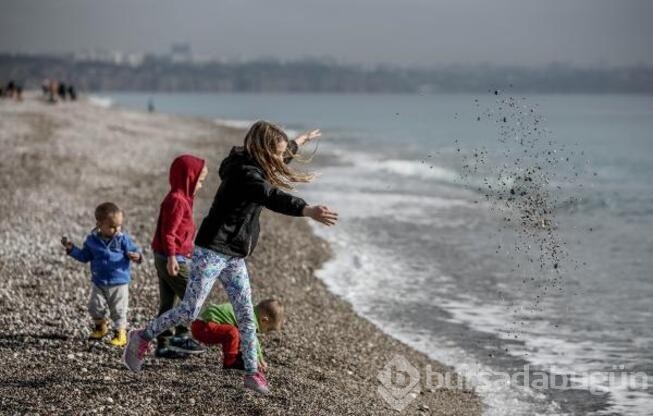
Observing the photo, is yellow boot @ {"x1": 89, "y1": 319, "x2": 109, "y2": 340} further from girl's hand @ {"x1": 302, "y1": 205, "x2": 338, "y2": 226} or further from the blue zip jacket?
girl's hand @ {"x1": 302, "y1": 205, "x2": 338, "y2": 226}

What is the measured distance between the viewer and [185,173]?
711 cm

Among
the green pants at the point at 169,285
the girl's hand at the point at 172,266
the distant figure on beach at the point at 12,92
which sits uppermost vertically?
the distant figure on beach at the point at 12,92

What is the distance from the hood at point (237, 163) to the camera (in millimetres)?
6178

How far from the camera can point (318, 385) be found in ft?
24.0

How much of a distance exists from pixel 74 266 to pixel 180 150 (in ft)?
87.4

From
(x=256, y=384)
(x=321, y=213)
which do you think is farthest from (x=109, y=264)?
(x=321, y=213)

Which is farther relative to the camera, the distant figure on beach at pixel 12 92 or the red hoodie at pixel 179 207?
the distant figure on beach at pixel 12 92

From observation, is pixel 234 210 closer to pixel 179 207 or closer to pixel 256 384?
pixel 179 207

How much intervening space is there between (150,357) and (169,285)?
68 centimetres

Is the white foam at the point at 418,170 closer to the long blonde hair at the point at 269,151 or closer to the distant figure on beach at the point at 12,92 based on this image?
the long blonde hair at the point at 269,151

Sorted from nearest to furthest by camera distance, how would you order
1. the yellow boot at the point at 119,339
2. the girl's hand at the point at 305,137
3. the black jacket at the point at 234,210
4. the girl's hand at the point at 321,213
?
the girl's hand at the point at 321,213 → the black jacket at the point at 234,210 → the girl's hand at the point at 305,137 → the yellow boot at the point at 119,339

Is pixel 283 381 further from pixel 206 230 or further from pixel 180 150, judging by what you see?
pixel 180 150

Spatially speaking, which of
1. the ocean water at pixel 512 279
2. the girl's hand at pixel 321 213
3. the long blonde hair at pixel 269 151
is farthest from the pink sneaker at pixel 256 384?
the ocean water at pixel 512 279

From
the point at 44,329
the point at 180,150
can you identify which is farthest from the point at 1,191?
the point at 180,150
